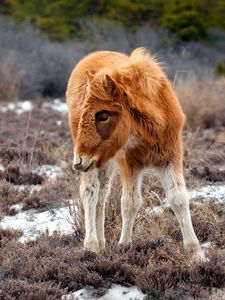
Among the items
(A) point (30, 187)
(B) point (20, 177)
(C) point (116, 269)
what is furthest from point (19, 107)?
(C) point (116, 269)

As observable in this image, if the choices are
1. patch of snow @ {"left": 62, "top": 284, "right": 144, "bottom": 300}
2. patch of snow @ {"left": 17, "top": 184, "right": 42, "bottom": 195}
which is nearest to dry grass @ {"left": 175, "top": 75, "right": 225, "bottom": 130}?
patch of snow @ {"left": 17, "top": 184, "right": 42, "bottom": 195}

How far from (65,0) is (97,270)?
120ft

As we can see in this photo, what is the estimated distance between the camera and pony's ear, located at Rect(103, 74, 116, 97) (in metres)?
6.87

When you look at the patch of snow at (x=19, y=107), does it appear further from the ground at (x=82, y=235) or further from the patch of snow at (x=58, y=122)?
the ground at (x=82, y=235)

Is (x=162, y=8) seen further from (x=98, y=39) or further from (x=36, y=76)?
(x=36, y=76)

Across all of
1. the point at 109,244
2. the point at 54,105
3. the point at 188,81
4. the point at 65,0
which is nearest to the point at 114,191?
the point at 109,244

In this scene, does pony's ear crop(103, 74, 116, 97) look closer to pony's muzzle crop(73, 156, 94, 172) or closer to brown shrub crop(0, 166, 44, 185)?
pony's muzzle crop(73, 156, 94, 172)

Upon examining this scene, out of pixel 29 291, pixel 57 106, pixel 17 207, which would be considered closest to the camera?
pixel 29 291

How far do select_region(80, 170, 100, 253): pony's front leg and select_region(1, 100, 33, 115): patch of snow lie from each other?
48.7ft

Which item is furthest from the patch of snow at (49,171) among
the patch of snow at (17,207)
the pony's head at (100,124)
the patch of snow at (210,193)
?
the pony's head at (100,124)

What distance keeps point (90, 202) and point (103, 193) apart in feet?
1.22

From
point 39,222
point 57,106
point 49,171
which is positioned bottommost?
point 57,106

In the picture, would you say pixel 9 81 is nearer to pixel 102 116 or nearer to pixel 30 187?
pixel 30 187

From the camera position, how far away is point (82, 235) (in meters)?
8.30
